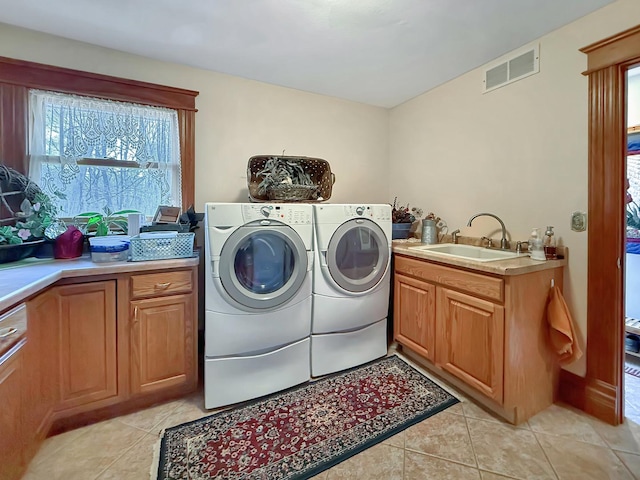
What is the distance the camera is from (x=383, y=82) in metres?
2.53

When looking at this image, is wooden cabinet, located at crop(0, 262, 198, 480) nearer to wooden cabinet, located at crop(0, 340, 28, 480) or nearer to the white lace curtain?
wooden cabinet, located at crop(0, 340, 28, 480)

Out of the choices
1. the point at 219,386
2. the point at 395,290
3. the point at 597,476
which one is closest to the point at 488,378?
the point at 597,476

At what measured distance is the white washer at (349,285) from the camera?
77.6 inches

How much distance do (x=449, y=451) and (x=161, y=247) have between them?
1866 mm

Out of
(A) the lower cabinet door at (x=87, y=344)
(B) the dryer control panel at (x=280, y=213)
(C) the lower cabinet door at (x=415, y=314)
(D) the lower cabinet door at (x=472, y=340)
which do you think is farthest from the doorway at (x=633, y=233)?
(A) the lower cabinet door at (x=87, y=344)

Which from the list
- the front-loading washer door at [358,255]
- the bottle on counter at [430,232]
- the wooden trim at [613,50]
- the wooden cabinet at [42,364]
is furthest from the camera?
the bottle on counter at [430,232]

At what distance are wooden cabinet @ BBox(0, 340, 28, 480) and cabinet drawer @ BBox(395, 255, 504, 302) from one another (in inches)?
83.1

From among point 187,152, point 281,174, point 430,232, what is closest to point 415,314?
point 430,232

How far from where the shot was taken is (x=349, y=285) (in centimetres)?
206

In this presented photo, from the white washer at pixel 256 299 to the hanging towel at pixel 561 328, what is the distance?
142 centimetres

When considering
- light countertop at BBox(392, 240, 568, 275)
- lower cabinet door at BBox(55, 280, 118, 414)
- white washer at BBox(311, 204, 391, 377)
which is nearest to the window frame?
lower cabinet door at BBox(55, 280, 118, 414)

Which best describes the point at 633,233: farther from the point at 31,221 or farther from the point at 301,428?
the point at 31,221

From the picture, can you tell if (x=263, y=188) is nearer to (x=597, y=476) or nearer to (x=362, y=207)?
(x=362, y=207)

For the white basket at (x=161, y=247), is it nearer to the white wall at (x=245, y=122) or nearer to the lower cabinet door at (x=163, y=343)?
the lower cabinet door at (x=163, y=343)
